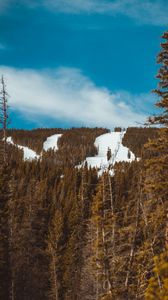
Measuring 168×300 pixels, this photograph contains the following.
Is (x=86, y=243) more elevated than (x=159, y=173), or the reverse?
(x=159, y=173)

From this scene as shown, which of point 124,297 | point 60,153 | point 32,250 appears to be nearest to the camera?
point 124,297

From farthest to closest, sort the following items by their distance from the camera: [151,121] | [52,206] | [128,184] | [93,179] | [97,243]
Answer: [93,179], [128,184], [52,206], [151,121], [97,243]

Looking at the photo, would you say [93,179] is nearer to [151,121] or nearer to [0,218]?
[0,218]

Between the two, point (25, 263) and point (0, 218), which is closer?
point (0, 218)

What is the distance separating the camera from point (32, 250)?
144 feet

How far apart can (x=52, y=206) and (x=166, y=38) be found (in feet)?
156

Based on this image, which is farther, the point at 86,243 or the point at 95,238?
the point at 86,243

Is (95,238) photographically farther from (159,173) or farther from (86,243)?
(86,243)

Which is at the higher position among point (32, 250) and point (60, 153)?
point (60, 153)

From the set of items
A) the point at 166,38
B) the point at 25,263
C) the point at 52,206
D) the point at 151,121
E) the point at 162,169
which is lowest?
the point at 25,263

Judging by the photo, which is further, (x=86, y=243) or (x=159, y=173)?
(x=86, y=243)

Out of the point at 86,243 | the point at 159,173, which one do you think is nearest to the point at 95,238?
the point at 159,173

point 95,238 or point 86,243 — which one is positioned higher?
point 95,238

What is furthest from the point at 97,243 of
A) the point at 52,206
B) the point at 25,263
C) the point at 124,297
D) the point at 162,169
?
the point at 52,206
